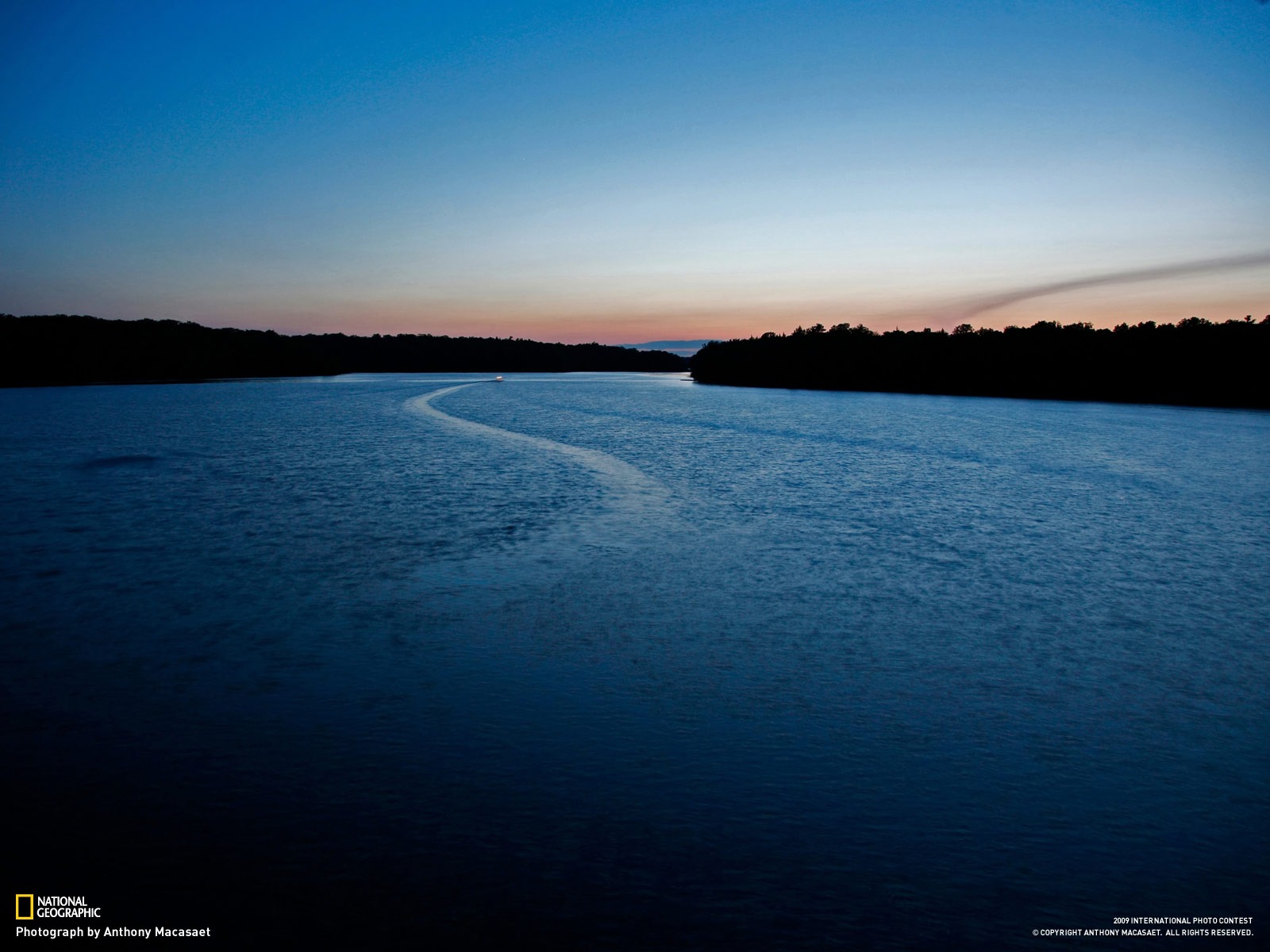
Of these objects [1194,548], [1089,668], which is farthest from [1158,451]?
[1089,668]

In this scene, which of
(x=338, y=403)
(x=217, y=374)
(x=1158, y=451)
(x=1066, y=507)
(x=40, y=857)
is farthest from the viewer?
(x=217, y=374)

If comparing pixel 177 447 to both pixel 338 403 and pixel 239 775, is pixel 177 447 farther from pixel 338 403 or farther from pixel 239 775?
pixel 338 403

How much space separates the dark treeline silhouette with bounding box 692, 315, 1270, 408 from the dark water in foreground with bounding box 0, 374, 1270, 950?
3070 inches

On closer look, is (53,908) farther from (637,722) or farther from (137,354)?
(137,354)

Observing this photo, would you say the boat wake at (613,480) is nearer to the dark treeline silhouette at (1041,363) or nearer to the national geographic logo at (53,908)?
the national geographic logo at (53,908)

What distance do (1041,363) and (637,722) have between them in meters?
103

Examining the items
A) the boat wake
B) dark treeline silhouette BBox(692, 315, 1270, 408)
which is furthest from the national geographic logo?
dark treeline silhouette BBox(692, 315, 1270, 408)

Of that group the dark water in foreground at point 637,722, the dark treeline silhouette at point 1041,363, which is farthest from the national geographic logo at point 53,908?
the dark treeline silhouette at point 1041,363

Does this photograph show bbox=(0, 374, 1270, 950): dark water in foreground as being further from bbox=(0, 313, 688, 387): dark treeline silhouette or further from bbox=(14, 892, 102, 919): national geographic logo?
bbox=(0, 313, 688, 387): dark treeline silhouette

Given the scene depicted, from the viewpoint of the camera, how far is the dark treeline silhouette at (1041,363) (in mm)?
76500

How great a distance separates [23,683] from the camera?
21.9ft

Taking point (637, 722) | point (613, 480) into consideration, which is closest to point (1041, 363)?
point (613, 480)

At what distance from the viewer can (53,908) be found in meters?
3.88

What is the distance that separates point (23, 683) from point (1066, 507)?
18.3 meters
